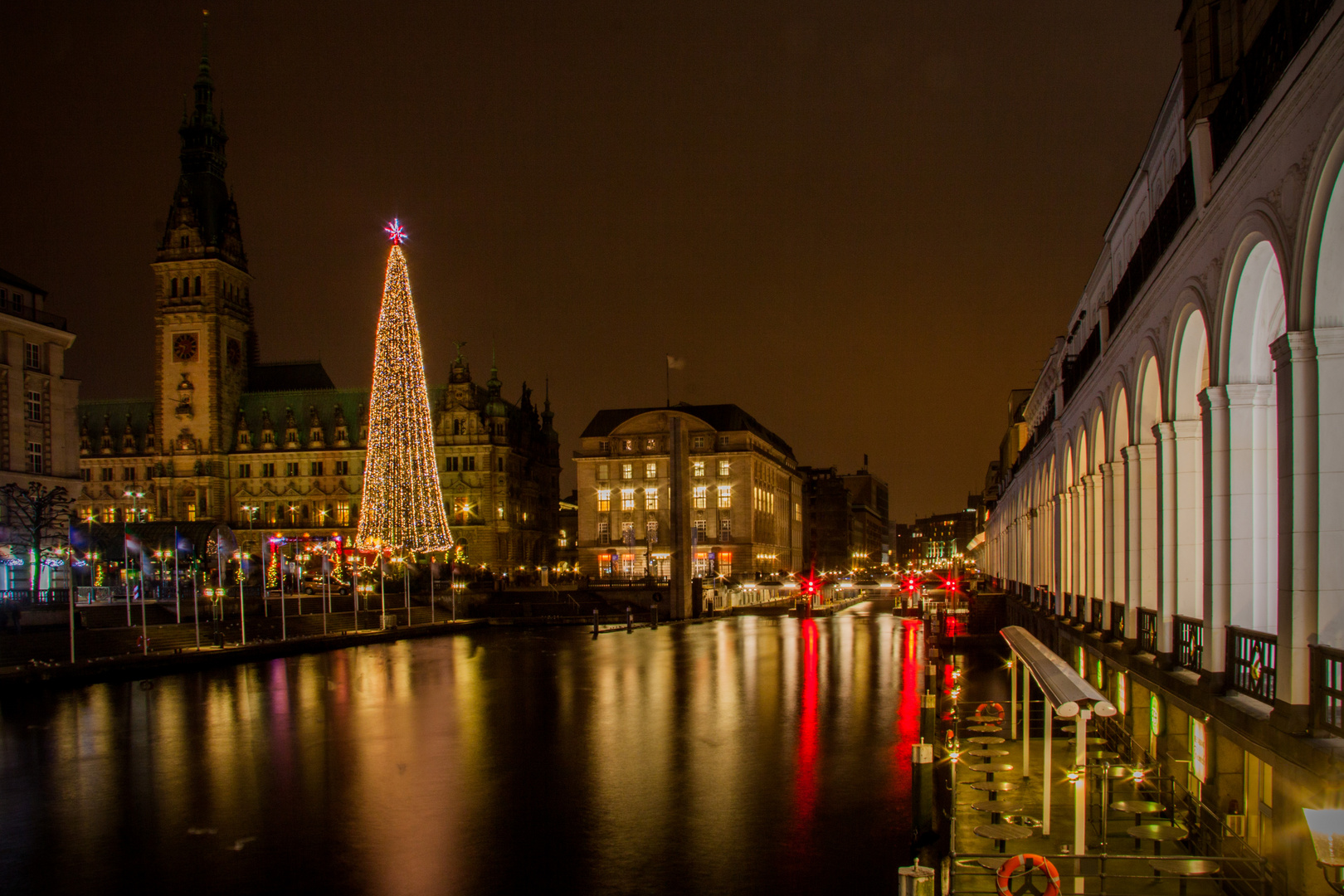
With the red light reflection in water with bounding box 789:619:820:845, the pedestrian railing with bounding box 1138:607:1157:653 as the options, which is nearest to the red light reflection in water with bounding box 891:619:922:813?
the red light reflection in water with bounding box 789:619:820:845

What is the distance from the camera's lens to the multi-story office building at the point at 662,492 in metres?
135

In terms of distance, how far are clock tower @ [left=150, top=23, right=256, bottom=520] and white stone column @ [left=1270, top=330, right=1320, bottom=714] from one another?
131604 mm

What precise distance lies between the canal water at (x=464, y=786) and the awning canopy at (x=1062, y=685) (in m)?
3.39

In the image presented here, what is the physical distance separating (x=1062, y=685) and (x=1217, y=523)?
12.4 feet

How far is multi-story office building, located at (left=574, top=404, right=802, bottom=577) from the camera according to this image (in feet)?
442

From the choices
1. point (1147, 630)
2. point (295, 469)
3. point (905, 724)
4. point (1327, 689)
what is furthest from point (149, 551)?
point (1327, 689)

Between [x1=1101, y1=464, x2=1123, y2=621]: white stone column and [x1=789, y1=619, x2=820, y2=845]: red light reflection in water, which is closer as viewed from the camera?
[x1=789, y1=619, x2=820, y2=845]: red light reflection in water

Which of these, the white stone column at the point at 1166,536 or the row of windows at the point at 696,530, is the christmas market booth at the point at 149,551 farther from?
the row of windows at the point at 696,530

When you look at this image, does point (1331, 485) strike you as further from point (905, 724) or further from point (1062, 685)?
point (905, 724)

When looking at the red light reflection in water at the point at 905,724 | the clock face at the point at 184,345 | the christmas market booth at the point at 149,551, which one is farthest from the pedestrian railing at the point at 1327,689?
the clock face at the point at 184,345

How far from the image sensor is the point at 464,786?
20.7 metres

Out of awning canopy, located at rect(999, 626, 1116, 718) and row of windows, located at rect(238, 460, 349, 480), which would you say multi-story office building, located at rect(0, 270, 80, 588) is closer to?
awning canopy, located at rect(999, 626, 1116, 718)

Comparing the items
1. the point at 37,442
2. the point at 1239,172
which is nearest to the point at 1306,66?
the point at 1239,172

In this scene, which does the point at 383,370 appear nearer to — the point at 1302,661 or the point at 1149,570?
the point at 1149,570
